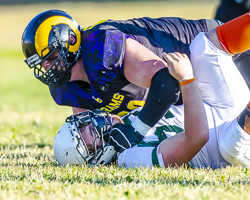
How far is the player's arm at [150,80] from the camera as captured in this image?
349 cm

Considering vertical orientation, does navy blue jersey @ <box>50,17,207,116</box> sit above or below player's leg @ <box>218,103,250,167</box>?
above

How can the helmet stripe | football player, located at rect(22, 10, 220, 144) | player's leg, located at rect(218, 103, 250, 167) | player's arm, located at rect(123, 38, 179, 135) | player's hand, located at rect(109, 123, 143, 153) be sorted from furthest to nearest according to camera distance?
the helmet stripe → player's hand, located at rect(109, 123, 143, 153) → football player, located at rect(22, 10, 220, 144) → player's arm, located at rect(123, 38, 179, 135) → player's leg, located at rect(218, 103, 250, 167)

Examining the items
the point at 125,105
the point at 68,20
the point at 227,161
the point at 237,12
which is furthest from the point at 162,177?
the point at 237,12

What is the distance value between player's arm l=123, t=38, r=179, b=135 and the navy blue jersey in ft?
0.35

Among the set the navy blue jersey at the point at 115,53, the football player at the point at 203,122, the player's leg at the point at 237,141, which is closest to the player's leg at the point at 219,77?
the football player at the point at 203,122

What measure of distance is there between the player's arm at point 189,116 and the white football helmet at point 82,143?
62 centimetres

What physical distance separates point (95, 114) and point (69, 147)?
374 mm

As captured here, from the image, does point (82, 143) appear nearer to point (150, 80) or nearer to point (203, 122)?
point (150, 80)

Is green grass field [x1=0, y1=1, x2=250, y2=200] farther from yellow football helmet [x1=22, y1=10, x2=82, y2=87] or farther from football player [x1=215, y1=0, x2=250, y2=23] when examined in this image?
football player [x1=215, y1=0, x2=250, y2=23]

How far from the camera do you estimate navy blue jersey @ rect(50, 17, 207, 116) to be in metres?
3.78

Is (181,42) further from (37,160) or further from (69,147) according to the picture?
(37,160)

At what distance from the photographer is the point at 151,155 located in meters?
3.57

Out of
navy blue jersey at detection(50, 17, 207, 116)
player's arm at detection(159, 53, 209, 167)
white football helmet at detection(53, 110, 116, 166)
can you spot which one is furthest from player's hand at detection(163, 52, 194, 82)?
white football helmet at detection(53, 110, 116, 166)

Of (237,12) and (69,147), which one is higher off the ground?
(237,12)
